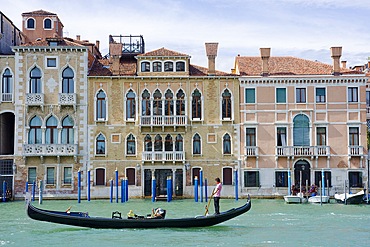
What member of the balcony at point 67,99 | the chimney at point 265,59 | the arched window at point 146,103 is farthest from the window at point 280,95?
the balcony at point 67,99

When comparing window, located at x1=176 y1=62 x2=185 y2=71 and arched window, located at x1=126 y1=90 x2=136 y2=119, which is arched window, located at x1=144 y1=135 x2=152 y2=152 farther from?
window, located at x1=176 y1=62 x2=185 y2=71

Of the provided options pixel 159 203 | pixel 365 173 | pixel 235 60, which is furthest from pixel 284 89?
pixel 159 203

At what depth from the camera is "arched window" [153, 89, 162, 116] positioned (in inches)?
1110

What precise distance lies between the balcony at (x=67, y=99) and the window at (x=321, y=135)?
13.4m

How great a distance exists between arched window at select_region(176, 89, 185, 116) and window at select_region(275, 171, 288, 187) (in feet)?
20.5

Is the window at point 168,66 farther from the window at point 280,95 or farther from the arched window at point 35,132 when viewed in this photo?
the arched window at point 35,132

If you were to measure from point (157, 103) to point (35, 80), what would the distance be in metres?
6.86

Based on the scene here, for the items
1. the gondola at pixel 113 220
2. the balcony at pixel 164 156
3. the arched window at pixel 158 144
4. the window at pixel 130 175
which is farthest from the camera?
the arched window at pixel 158 144

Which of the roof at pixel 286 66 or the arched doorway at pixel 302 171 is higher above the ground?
the roof at pixel 286 66

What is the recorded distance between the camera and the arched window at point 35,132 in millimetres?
27891

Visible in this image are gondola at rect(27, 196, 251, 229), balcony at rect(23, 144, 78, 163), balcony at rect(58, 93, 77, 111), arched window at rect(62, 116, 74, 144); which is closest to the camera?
gondola at rect(27, 196, 251, 229)

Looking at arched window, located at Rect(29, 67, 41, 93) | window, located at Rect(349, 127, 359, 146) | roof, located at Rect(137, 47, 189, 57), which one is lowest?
window, located at Rect(349, 127, 359, 146)

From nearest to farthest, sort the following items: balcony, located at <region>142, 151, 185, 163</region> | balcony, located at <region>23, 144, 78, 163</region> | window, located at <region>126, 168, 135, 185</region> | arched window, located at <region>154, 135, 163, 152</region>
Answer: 1. balcony, located at <region>23, 144, 78, 163</region>
2. balcony, located at <region>142, 151, 185, 163</region>
3. window, located at <region>126, 168, 135, 185</region>
4. arched window, located at <region>154, 135, 163, 152</region>

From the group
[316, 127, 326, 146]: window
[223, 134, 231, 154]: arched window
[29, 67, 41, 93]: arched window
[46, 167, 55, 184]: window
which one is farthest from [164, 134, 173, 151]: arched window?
[316, 127, 326, 146]: window
